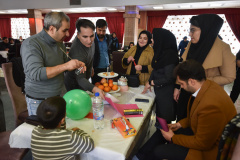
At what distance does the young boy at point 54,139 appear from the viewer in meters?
0.85

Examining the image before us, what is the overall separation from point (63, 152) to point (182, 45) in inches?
315

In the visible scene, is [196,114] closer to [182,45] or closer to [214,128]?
[214,128]

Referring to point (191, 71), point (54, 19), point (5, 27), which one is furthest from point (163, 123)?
point (5, 27)

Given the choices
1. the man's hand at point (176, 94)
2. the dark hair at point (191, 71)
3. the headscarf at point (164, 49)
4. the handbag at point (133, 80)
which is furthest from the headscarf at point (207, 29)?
the handbag at point (133, 80)

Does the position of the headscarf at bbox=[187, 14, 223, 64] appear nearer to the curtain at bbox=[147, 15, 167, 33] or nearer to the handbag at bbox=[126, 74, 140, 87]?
the handbag at bbox=[126, 74, 140, 87]

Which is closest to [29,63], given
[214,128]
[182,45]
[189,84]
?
[189,84]

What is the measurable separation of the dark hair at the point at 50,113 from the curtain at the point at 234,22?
9.41 metres

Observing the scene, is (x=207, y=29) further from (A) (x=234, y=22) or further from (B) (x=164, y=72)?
(A) (x=234, y=22)

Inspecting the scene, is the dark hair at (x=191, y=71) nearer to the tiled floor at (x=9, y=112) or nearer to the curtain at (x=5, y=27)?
the tiled floor at (x=9, y=112)

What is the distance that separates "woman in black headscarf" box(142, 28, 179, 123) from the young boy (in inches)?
40.7

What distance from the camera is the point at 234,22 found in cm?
786

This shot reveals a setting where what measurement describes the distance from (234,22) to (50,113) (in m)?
9.59

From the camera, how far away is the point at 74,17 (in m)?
10.7

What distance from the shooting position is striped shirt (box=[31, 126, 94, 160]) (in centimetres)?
85
